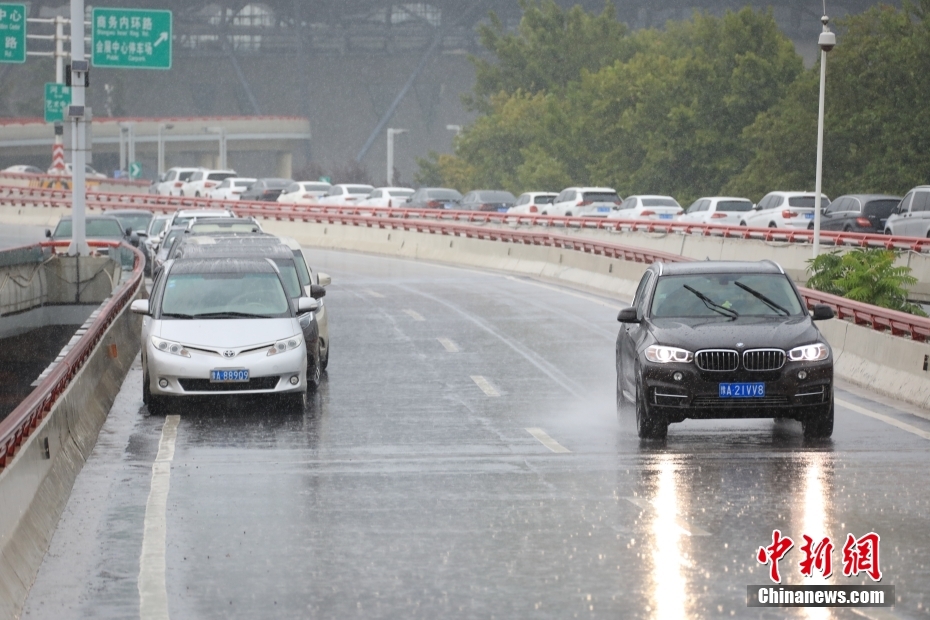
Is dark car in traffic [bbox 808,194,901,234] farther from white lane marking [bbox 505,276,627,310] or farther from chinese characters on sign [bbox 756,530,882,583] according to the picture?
chinese characters on sign [bbox 756,530,882,583]

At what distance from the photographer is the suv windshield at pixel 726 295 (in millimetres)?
15016

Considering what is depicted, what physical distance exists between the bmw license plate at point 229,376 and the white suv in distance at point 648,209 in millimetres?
39677

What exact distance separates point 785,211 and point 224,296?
3338 centimetres

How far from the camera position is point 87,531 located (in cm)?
1034

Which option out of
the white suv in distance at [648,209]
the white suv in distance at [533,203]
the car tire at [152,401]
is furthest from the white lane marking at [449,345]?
the white suv in distance at [533,203]

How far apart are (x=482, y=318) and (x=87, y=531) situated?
1843 cm

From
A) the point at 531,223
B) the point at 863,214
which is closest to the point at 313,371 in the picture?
the point at 863,214

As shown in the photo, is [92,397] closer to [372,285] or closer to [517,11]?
[372,285]

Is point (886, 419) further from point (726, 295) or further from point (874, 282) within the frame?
point (874, 282)

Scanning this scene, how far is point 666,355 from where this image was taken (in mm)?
14172

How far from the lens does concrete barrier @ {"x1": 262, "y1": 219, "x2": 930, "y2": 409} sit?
1831 cm

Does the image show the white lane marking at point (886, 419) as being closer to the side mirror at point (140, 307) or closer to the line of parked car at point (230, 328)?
the line of parked car at point (230, 328)

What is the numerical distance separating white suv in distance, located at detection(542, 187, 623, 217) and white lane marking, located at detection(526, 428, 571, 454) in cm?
4378

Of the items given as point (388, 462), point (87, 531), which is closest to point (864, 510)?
point (388, 462)
